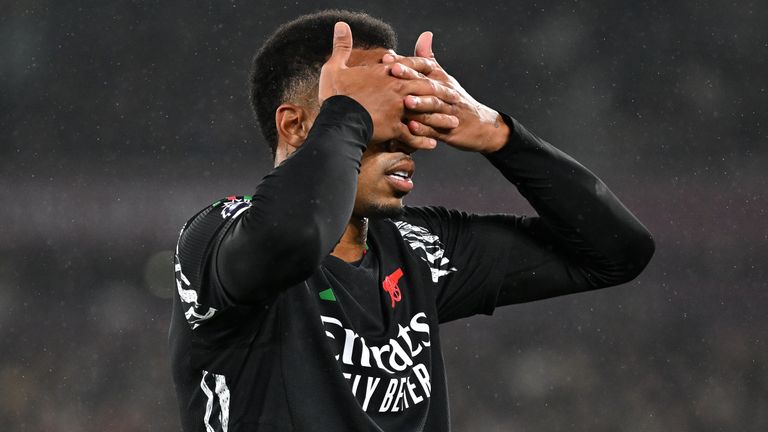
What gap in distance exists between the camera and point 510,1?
552cm

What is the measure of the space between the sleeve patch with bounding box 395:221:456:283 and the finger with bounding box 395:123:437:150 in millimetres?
421

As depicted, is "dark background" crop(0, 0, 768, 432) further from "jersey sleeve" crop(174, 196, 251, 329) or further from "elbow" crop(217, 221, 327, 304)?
"elbow" crop(217, 221, 327, 304)

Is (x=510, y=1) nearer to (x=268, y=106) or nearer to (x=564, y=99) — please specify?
(x=564, y=99)

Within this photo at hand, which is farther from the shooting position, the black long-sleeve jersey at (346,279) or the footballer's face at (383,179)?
the footballer's face at (383,179)

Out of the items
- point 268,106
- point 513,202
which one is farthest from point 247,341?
point 513,202

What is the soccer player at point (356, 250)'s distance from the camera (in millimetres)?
1581

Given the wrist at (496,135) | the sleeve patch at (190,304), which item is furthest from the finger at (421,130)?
the sleeve patch at (190,304)

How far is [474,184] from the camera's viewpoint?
18.1ft

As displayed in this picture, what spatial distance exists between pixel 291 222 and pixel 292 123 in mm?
680

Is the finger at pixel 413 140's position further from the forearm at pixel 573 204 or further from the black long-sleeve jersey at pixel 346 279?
the forearm at pixel 573 204

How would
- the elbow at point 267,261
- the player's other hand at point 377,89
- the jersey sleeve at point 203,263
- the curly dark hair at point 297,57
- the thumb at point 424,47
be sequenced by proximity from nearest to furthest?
the elbow at point 267,261 < the jersey sleeve at point 203,263 < the player's other hand at point 377,89 < the thumb at point 424,47 < the curly dark hair at point 297,57

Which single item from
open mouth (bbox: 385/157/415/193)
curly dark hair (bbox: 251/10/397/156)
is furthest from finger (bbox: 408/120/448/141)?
curly dark hair (bbox: 251/10/397/156)

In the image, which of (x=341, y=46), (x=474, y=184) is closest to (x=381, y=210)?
(x=341, y=46)

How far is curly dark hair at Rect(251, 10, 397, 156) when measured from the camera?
2.16 m
